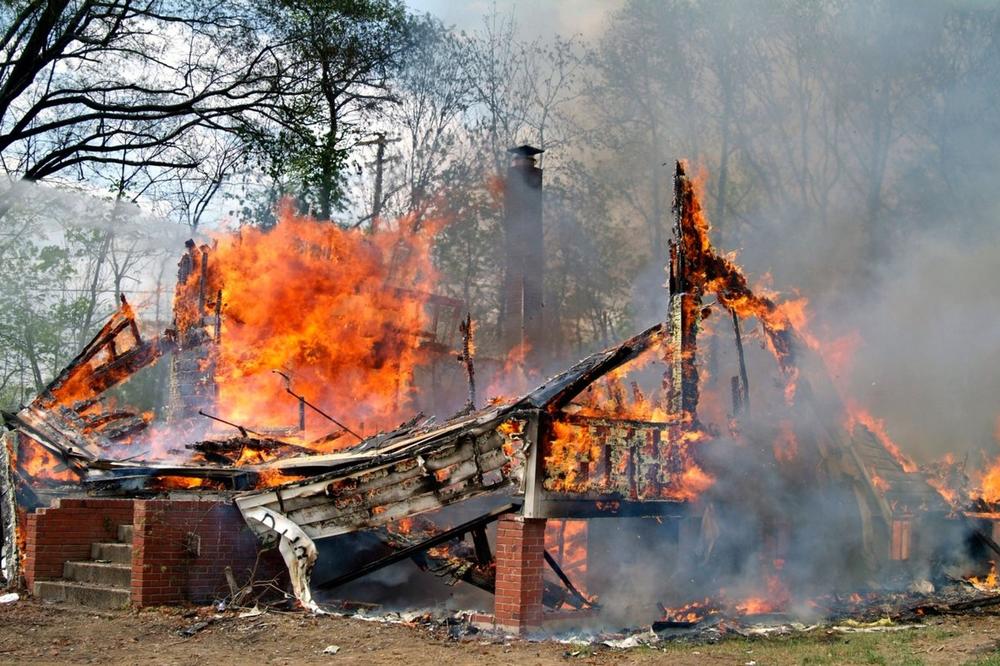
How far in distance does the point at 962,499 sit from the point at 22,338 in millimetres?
37768

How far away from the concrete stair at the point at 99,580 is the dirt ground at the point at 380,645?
2.54 ft

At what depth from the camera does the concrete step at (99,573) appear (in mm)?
13219

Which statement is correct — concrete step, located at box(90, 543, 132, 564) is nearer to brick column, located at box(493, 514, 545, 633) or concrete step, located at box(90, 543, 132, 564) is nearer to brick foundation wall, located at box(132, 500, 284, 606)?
brick foundation wall, located at box(132, 500, 284, 606)

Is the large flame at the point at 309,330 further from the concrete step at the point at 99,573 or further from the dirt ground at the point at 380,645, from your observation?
Result: the dirt ground at the point at 380,645

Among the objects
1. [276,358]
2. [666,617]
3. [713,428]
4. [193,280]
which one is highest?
[193,280]

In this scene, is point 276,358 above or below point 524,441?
above

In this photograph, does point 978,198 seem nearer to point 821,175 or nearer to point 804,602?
point 821,175

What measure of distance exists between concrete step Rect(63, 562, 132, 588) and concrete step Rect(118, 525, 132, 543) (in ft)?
1.62

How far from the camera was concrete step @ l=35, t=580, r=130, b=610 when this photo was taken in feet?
42.2

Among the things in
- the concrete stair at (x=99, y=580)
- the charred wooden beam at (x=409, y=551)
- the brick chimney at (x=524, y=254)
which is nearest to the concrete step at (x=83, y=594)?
the concrete stair at (x=99, y=580)

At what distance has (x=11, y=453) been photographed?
17906 millimetres

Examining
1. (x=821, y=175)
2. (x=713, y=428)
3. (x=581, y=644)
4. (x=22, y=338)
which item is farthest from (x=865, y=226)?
(x=22, y=338)

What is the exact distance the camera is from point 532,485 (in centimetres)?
1154

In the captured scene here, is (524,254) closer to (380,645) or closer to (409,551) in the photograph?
(409,551)
